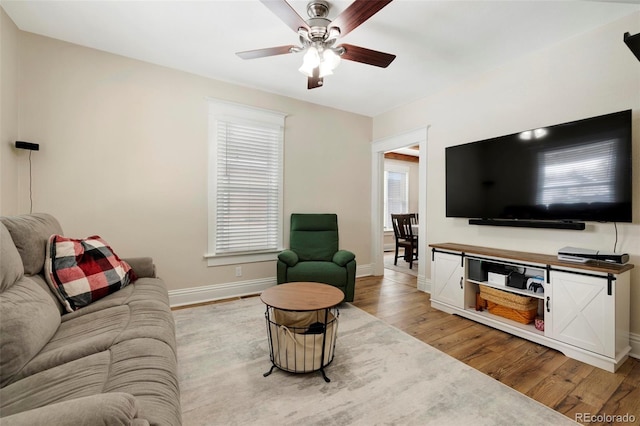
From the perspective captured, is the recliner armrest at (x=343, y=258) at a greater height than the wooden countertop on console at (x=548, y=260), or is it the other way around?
the wooden countertop on console at (x=548, y=260)

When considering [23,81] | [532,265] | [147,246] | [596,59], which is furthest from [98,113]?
[596,59]

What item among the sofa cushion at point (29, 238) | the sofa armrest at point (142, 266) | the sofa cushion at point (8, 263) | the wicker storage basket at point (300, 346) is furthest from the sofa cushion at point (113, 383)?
the sofa armrest at point (142, 266)

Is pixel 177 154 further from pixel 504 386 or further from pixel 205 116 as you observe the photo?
pixel 504 386

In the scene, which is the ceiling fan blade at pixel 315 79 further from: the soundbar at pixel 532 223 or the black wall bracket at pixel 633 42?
the soundbar at pixel 532 223

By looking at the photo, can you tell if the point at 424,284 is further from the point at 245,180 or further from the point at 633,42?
the point at 633,42

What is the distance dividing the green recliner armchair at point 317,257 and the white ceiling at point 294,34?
188cm

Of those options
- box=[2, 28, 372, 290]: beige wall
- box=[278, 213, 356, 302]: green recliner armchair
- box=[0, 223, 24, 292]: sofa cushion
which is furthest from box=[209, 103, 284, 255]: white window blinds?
box=[0, 223, 24, 292]: sofa cushion

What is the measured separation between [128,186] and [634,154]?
466 cm

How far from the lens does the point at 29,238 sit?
1.65m

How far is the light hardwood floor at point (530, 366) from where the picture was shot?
5.38 feet

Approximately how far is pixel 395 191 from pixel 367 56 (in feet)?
18.1

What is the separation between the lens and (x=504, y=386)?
179cm

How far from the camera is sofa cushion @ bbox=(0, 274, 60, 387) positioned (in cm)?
106

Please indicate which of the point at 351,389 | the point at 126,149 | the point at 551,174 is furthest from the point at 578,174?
the point at 126,149
